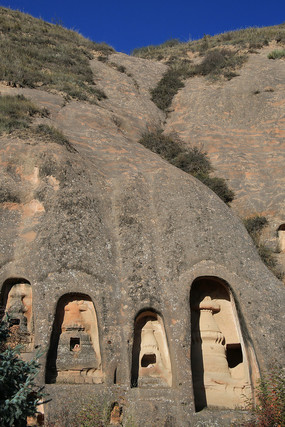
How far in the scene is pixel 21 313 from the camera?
10445mm

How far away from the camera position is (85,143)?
1639cm

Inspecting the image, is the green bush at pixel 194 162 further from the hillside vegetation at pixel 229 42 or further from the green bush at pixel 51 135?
the hillside vegetation at pixel 229 42

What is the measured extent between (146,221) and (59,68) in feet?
46.0

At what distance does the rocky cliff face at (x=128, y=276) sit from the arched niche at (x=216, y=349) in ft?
0.12

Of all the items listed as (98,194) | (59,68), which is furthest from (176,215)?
(59,68)

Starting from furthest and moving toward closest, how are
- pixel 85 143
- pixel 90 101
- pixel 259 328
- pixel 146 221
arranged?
1. pixel 90 101
2. pixel 85 143
3. pixel 146 221
4. pixel 259 328

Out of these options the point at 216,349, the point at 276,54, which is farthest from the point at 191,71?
the point at 216,349

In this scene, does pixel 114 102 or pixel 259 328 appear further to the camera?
pixel 114 102

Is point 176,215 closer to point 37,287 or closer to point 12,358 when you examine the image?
point 37,287

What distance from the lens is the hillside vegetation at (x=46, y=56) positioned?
20.4 m

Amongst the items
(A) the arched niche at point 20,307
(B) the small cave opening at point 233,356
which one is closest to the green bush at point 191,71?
(B) the small cave opening at point 233,356

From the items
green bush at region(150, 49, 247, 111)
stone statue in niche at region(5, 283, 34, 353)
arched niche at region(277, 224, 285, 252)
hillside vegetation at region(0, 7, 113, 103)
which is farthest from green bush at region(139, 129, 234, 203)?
stone statue in niche at region(5, 283, 34, 353)

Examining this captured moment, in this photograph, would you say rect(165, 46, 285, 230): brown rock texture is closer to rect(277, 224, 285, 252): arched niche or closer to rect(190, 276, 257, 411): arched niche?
rect(277, 224, 285, 252): arched niche

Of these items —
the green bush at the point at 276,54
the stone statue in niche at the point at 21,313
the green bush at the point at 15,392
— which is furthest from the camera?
the green bush at the point at 276,54
